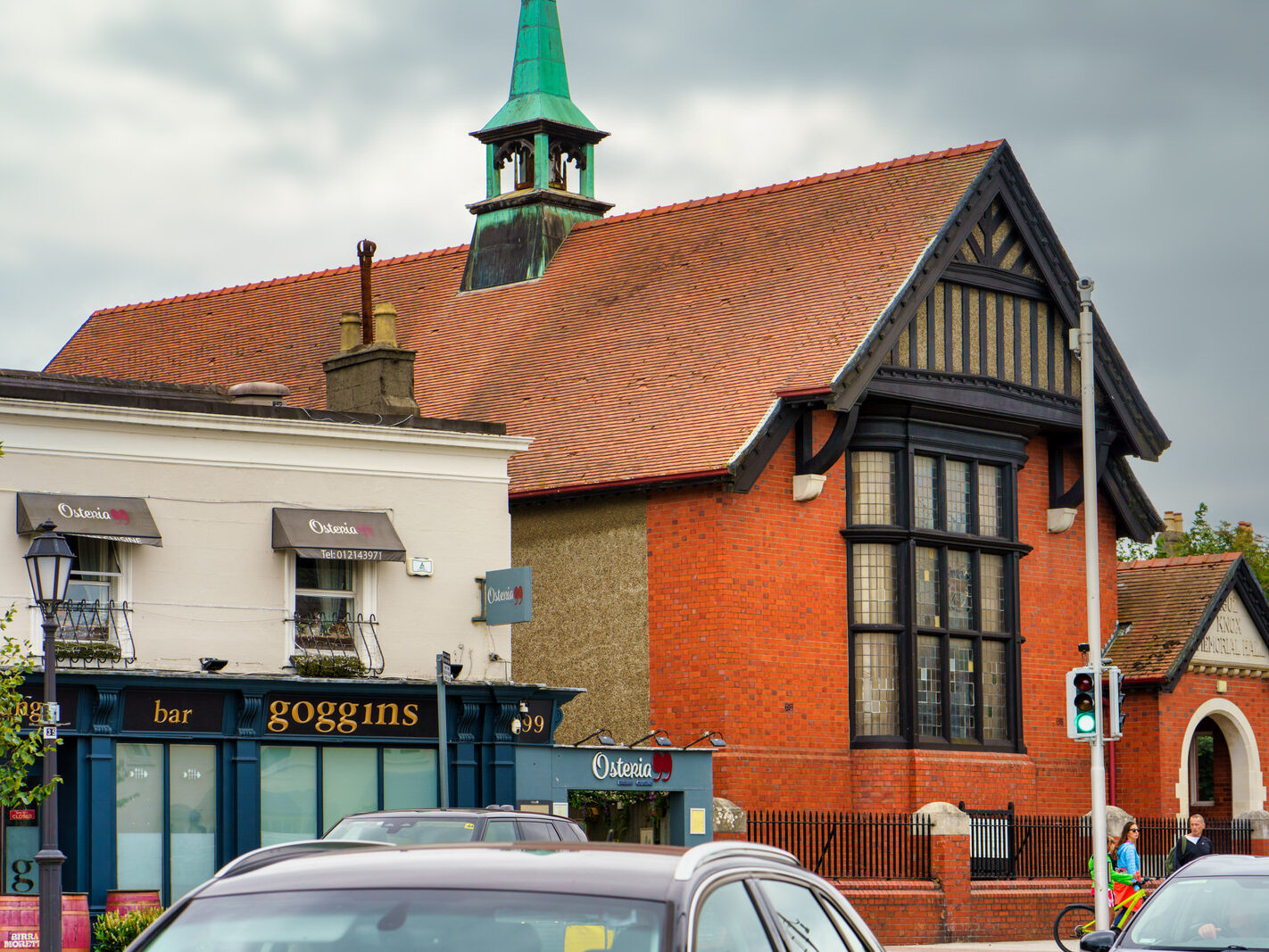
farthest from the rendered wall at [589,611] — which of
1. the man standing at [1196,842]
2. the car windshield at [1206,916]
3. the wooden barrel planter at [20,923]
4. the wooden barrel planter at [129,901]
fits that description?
the car windshield at [1206,916]

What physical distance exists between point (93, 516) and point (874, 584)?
11.8 metres

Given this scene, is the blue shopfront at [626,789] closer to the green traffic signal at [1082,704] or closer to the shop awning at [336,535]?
the shop awning at [336,535]

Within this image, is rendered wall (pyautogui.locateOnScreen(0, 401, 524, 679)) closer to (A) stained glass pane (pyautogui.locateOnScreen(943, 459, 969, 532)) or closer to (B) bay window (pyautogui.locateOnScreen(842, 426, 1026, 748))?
(B) bay window (pyautogui.locateOnScreen(842, 426, 1026, 748))

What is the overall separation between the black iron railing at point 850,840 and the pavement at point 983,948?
1.05m

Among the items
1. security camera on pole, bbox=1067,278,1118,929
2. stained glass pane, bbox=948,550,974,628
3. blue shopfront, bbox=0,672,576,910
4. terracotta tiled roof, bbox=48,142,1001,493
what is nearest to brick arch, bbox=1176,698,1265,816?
stained glass pane, bbox=948,550,974,628

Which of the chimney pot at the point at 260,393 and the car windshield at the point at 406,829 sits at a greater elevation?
the chimney pot at the point at 260,393

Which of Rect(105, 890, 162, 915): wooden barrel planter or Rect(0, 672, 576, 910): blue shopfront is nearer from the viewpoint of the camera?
Rect(105, 890, 162, 915): wooden barrel planter

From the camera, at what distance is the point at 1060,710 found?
3145 cm

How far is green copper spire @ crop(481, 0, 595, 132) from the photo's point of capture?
35531 mm

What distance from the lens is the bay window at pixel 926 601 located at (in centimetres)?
2881

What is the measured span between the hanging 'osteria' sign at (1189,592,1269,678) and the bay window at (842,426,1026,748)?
5061 millimetres

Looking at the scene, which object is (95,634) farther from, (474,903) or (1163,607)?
(1163,607)

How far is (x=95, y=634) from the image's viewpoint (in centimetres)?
2264

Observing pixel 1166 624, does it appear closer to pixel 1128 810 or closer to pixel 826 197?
pixel 1128 810
